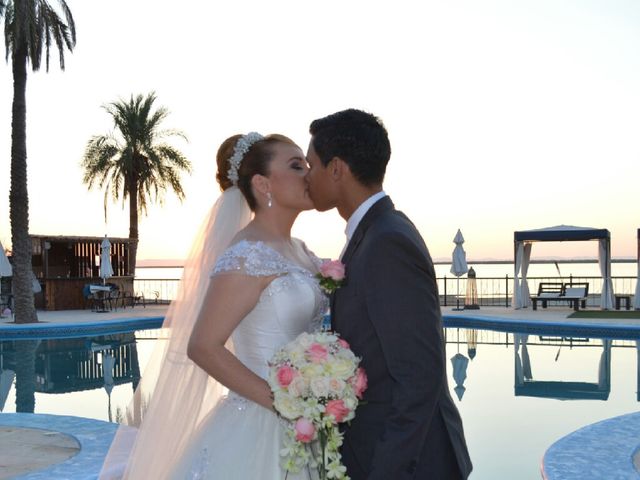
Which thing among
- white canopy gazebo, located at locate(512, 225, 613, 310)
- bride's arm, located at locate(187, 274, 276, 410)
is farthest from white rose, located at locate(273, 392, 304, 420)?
white canopy gazebo, located at locate(512, 225, 613, 310)

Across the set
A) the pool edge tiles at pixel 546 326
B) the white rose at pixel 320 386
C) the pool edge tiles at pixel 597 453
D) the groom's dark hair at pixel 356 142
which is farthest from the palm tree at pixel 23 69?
the white rose at pixel 320 386

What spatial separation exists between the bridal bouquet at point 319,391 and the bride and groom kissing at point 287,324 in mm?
67

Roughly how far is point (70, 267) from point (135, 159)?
20.7ft

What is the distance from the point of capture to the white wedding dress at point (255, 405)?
2936mm

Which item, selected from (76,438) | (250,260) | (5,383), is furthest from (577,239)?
(250,260)

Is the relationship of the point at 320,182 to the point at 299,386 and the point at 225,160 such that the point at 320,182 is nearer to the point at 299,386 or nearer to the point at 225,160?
the point at 299,386

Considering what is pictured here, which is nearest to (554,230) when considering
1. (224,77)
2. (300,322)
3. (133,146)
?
(224,77)

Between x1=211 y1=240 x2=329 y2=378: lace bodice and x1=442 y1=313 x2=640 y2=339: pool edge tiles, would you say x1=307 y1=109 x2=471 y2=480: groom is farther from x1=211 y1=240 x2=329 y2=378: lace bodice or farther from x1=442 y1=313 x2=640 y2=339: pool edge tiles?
x1=442 y1=313 x2=640 y2=339: pool edge tiles

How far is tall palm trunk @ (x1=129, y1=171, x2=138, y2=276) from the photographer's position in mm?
26797

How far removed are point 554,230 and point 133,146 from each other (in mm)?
15475

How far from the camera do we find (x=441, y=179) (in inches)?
1043

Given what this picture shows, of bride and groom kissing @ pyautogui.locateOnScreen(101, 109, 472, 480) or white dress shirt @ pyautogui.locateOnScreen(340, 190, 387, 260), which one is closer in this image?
bride and groom kissing @ pyautogui.locateOnScreen(101, 109, 472, 480)

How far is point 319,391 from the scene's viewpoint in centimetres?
216

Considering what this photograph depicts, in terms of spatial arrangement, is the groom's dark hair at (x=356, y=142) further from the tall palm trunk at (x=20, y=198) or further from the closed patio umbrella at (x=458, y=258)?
the closed patio umbrella at (x=458, y=258)
